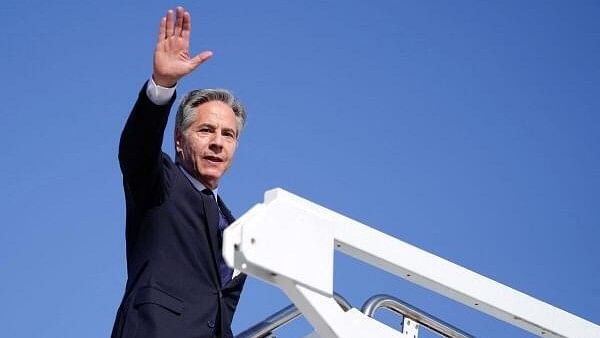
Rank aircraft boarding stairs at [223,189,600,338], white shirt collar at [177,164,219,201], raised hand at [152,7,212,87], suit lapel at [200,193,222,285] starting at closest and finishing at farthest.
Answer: aircraft boarding stairs at [223,189,600,338], raised hand at [152,7,212,87], suit lapel at [200,193,222,285], white shirt collar at [177,164,219,201]

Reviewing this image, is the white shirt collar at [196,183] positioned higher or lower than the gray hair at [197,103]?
lower

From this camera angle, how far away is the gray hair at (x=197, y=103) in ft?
10.5

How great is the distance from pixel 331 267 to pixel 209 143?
1439 mm

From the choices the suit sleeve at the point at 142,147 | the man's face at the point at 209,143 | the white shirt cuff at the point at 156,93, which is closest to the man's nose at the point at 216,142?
the man's face at the point at 209,143

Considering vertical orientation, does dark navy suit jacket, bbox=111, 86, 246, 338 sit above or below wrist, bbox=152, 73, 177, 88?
below

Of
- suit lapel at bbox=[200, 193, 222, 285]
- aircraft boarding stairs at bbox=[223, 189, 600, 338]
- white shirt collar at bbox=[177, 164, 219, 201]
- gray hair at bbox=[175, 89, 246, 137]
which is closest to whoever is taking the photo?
aircraft boarding stairs at bbox=[223, 189, 600, 338]

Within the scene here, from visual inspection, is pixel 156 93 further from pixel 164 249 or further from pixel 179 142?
pixel 179 142

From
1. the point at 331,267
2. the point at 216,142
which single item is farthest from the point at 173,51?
the point at 331,267

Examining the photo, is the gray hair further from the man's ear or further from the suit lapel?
the suit lapel

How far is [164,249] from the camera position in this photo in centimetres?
268

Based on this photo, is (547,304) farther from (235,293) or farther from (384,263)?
(235,293)

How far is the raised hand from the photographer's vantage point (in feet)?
8.04

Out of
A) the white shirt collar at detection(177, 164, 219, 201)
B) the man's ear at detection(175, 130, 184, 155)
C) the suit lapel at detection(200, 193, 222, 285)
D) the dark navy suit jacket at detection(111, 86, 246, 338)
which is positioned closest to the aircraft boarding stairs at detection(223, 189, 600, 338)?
the dark navy suit jacket at detection(111, 86, 246, 338)

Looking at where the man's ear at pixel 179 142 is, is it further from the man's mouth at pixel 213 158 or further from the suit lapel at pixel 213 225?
the suit lapel at pixel 213 225
